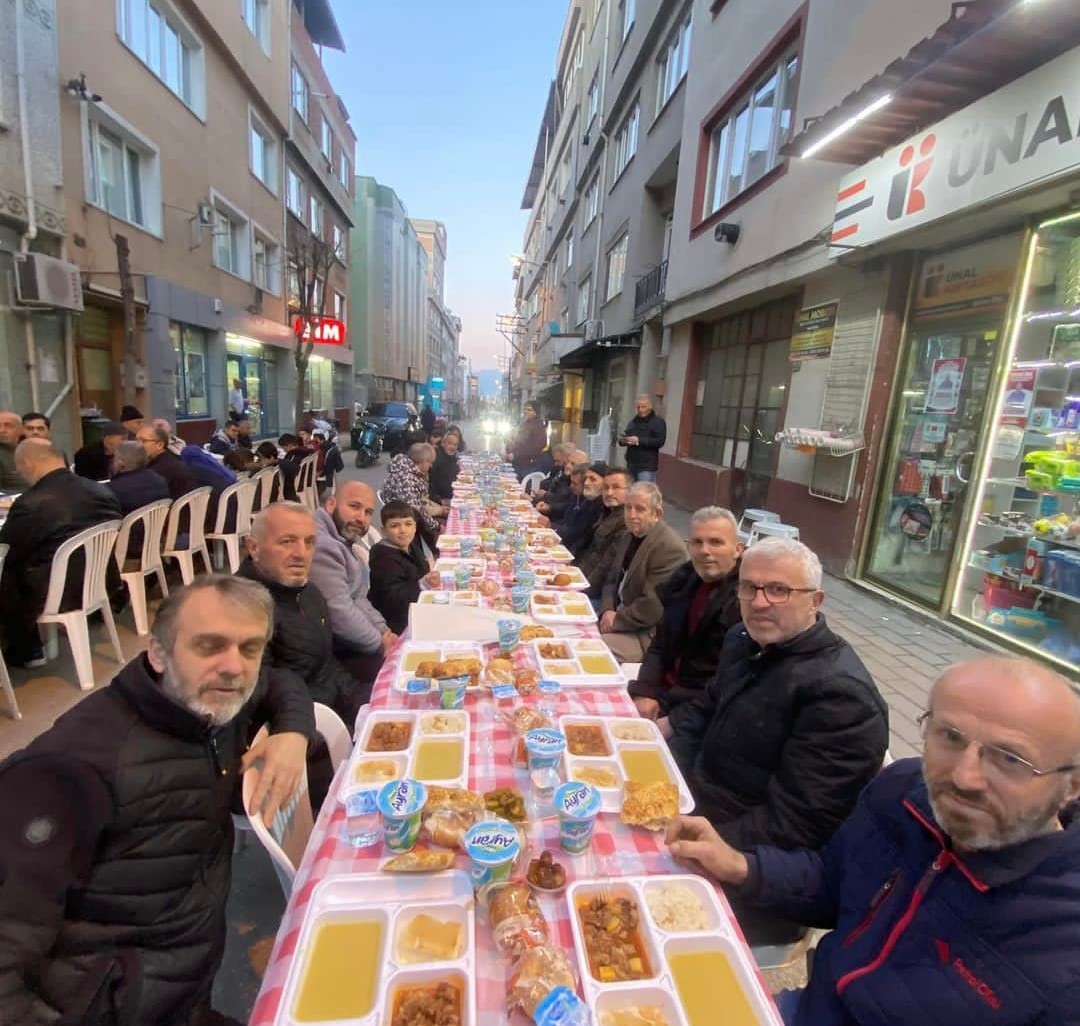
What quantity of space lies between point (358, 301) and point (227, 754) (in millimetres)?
36554

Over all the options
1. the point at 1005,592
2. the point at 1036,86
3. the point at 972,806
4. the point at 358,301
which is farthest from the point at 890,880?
the point at 358,301

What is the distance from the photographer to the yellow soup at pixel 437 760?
181cm

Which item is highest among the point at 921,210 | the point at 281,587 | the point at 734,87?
the point at 734,87

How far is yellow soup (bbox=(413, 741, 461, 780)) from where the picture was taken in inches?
71.1

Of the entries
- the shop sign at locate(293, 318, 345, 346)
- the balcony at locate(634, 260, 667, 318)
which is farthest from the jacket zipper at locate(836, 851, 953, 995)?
the shop sign at locate(293, 318, 345, 346)

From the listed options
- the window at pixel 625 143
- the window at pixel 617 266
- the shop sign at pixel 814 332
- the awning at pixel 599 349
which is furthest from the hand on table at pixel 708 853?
the window at pixel 625 143

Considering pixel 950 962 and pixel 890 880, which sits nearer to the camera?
pixel 950 962

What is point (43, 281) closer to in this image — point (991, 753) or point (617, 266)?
point (991, 753)

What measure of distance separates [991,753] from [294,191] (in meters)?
24.2

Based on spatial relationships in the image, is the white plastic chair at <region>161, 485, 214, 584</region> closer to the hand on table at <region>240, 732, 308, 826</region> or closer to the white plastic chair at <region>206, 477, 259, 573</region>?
the white plastic chair at <region>206, 477, 259, 573</region>

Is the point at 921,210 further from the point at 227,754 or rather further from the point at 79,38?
the point at 79,38

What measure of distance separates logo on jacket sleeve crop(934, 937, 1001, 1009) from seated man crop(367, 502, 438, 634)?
3056 millimetres

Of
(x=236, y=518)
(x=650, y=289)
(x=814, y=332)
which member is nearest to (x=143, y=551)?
(x=236, y=518)

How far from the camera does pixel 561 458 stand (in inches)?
310
